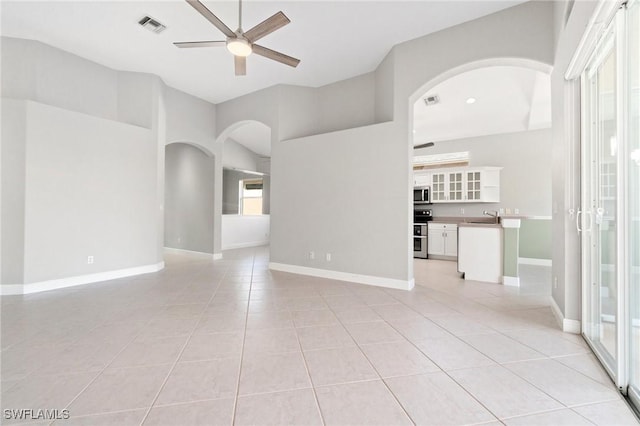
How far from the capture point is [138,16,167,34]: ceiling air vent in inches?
142

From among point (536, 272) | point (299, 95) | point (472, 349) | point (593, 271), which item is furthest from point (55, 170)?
point (536, 272)

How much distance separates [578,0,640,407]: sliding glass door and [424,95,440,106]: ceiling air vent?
293 centimetres

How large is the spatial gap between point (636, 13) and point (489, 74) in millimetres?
3132

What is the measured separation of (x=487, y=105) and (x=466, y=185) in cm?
199

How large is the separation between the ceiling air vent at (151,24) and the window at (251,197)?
5251 millimetres

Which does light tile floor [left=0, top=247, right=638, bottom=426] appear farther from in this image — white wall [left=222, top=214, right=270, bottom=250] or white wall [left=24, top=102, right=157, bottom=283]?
white wall [left=222, top=214, right=270, bottom=250]

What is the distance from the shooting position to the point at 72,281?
13.6 feet

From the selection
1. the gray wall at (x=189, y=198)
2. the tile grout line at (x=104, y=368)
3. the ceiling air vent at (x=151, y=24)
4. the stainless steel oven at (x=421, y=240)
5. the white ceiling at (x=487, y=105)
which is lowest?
the tile grout line at (x=104, y=368)

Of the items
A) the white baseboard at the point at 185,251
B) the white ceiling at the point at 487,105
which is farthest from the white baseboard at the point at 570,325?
the white baseboard at the point at 185,251

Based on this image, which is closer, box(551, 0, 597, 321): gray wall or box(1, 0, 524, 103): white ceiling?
box(551, 0, 597, 321): gray wall

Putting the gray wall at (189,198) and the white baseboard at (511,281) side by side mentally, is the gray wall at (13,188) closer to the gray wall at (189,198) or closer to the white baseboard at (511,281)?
the gray wall at (189,198)

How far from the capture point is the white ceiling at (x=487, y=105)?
459 centimetres

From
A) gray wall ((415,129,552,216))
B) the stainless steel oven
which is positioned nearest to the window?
the stainless steel oven

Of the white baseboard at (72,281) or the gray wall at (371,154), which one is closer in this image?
the gray wall at (371,154)
